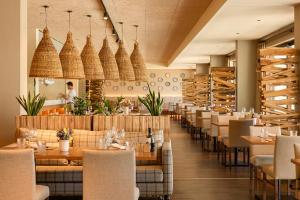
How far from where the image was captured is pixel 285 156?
5.41 metres

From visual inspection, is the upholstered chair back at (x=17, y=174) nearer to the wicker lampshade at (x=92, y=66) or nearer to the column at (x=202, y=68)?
the wicker lampshade at (x=92, y=66)

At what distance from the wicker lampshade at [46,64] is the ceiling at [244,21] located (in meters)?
3.26

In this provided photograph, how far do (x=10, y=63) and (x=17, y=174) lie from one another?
3.52m

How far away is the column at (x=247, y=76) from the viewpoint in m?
13.4

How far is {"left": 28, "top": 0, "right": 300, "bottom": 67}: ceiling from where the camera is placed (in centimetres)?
855

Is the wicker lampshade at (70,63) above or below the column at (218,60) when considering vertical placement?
below

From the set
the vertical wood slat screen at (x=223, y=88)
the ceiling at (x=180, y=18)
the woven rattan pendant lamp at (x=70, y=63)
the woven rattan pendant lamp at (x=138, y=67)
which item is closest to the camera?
the woven rattan pendant lamp at (x=70, y=63)

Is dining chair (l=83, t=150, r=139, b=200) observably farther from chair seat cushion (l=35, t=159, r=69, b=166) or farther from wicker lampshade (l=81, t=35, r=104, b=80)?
wicker lampshade (l=81, t=35, r=104, b=80)

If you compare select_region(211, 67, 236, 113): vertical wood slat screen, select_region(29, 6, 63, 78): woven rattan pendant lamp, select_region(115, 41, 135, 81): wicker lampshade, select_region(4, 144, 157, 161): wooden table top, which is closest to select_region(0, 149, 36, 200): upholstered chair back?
select_region(4, 144, 157, 161): wooden table top

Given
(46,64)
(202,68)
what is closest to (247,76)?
(46,64)

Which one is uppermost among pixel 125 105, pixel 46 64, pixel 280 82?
pixel 46 64

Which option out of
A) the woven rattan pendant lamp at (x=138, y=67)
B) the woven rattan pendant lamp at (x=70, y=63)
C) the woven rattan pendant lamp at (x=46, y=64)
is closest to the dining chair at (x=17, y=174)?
the woven rattan pendant lamp at (x=46, y=64)

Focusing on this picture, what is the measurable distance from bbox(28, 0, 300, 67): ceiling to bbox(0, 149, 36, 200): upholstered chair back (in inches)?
190

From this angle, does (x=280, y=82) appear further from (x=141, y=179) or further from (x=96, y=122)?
(x=141, y=179)
